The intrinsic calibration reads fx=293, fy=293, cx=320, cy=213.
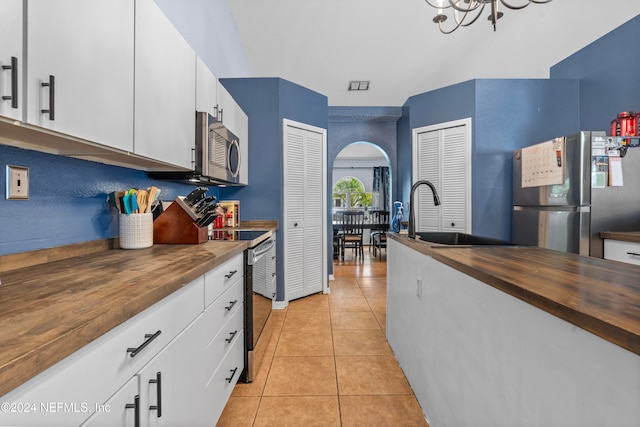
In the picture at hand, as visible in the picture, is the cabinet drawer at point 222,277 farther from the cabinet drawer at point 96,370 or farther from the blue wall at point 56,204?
the blue wall at point 56,204

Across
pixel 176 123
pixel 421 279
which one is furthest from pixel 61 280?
pixel 421 279

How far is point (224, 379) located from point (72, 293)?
3.10ft

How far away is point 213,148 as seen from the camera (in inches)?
79.8

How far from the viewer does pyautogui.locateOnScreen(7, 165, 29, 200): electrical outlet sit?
1015mm

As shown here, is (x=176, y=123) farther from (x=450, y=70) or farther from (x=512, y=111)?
(x=450, y=70)

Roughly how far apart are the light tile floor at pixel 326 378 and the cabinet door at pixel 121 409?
3.28 ft

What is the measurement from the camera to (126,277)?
932 mm

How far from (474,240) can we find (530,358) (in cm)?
133

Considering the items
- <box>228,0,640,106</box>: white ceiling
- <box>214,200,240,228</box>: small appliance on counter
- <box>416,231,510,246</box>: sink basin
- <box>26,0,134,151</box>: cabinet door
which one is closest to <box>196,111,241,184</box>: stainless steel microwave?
<box>214,200,240,228</box>: small appliance on counter

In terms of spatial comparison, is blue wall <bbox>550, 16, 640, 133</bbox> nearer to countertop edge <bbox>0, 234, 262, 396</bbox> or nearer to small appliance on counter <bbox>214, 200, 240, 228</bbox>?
small appliance on counter <bbox>214, 200, 240, 228</bbox>

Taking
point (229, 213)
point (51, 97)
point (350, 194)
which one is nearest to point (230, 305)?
point (51, 97)

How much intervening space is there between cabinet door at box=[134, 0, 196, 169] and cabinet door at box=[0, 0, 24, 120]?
0.50 m

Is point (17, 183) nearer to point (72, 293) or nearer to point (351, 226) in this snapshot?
point (72, 293)

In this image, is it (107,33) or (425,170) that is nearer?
(107,33)
